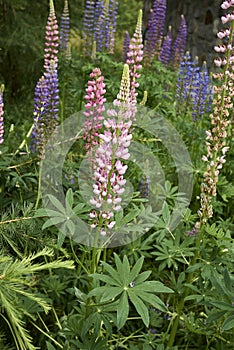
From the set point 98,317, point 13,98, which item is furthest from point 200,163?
point 13,98

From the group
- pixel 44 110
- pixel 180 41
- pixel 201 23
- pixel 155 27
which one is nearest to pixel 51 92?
pixel 44 110

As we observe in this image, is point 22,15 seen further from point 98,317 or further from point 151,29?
point 98,317

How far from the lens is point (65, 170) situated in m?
2.75

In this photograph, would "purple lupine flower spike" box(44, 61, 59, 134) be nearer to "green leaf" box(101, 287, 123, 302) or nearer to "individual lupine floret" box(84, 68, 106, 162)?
"individual lupine floret" box(84, 68, 106, 162)

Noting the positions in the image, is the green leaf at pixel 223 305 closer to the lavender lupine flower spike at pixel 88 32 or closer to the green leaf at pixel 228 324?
the green leaf at pixel 228 324

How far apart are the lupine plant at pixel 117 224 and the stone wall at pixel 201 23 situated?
3337 mm

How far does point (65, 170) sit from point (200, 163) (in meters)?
1.20

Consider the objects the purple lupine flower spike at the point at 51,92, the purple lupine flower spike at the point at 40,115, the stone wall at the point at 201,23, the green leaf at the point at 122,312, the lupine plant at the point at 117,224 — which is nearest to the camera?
the green leaf at the point at 122,312

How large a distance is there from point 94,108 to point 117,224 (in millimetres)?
595

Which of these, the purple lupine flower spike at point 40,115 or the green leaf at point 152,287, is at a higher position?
the purple lupine flower spike at point 40,115

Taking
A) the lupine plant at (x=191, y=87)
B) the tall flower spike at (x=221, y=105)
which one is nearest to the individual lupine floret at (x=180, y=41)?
the lupine plant at (x=191, y=87)

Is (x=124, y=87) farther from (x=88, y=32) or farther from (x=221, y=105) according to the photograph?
(x=88, y=32)

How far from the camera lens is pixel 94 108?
223 centimetres

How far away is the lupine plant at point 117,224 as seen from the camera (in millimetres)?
1782
